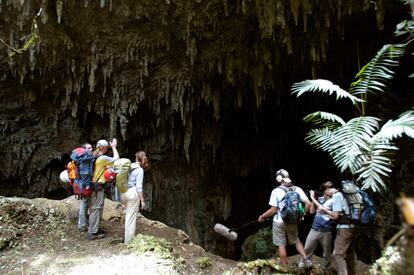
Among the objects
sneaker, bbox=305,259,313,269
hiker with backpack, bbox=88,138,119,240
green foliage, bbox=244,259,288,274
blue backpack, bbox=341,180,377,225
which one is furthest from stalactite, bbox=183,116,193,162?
blue backpack, bbox=341,180,377,225

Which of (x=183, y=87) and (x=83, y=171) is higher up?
(x=183, y=87)

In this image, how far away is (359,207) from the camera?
173 inches

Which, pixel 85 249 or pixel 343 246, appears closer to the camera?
pixel 343 246

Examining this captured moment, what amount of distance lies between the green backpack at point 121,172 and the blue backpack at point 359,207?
2957 mm

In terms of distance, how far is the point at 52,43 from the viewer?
7891mm

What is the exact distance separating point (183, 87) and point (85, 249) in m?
4.85

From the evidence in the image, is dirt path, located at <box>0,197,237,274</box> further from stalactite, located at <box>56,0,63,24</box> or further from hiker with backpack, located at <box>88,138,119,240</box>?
stalactite, located at <box>56,0,63,24</box>

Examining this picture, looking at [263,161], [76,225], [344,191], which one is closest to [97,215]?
[76,225]

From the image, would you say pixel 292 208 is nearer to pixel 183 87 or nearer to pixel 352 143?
pixel 352 143

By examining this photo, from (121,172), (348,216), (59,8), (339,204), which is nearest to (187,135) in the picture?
(59,8)

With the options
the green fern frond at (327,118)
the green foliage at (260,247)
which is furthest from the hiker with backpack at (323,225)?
the green foliage at (260,247)

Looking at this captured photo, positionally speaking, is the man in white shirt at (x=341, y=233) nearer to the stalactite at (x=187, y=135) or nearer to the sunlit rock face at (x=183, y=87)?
the sunlit rock face at (x=183, y=87)

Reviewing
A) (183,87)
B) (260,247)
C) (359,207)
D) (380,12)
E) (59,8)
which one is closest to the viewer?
(359,207)

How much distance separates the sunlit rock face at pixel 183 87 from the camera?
7184 mm
